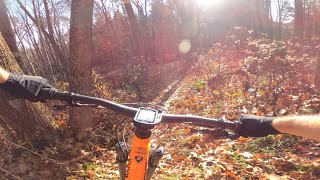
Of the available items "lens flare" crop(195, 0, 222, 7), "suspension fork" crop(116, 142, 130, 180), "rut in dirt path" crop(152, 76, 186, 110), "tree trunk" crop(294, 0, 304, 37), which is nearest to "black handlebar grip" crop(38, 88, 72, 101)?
"suspension fork" crop(116, 142, 130, 180)

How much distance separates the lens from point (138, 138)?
1709 millimetres

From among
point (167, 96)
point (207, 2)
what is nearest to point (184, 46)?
point (207, 2)

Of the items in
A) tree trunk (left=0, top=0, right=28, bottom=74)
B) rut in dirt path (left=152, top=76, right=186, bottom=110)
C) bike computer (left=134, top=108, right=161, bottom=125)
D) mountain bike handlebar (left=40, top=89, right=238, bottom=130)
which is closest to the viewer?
bike computer (left=134, top=108, right=161, bottom=125)

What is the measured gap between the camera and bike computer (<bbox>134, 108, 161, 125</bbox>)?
1.67 meters

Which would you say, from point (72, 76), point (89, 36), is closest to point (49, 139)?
point (72, 76)

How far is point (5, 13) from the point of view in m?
8.71

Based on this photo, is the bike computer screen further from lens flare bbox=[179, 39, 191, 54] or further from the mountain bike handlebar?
lens flare bbox=[179, 39, 191, 54]

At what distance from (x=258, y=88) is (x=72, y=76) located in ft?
19.5

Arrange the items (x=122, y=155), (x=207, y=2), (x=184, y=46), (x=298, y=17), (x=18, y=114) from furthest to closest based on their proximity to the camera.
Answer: (x=207, y=2), (x=184, y=46), (x=298, y=17), (x=18, y=114), (x=122, y=155)

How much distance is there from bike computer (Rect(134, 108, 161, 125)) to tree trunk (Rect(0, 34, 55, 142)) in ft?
13.0

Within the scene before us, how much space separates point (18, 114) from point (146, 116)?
4260mm

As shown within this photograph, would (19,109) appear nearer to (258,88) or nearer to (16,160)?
(16,160)

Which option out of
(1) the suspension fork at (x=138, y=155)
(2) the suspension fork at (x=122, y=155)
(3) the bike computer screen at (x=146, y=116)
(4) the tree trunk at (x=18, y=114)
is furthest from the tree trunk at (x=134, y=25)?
(1) the suspension fork at (x=138, y=155)

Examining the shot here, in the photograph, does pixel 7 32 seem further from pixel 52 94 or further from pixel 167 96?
pixel 52 94
